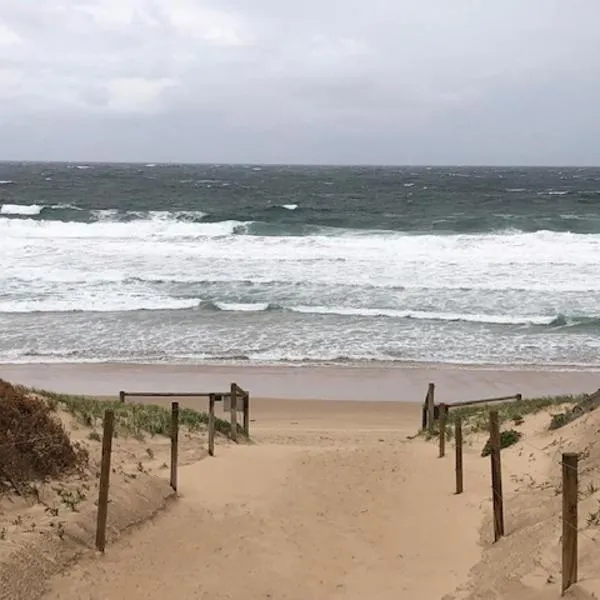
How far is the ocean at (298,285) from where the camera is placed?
891 inches

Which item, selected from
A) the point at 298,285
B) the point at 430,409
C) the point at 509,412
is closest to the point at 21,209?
the point at 298,285

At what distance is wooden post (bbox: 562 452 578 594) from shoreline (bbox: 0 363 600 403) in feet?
39.9

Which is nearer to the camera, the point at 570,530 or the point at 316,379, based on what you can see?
the point at 570,530

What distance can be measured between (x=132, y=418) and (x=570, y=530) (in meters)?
8.01

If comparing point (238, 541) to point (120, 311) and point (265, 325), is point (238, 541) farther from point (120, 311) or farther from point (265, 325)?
point (120, 311)

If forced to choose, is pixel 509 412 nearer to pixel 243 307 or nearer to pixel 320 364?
pixel 320 364

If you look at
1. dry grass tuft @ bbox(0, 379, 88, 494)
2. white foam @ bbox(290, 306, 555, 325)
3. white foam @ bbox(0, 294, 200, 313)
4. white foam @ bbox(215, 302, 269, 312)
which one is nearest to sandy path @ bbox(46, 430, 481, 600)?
dry grass tuft @ bbox(0, 379, 88, 494)

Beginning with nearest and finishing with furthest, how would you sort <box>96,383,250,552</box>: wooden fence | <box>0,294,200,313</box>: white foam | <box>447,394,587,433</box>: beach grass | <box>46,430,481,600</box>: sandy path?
<box>46,430,481,600</box>: sandy path < <box>96,383,250,552</box>: wooden fence < <box>447,394,587,433</box>: beach grass < <box>0,294,200,313</box>: white foam

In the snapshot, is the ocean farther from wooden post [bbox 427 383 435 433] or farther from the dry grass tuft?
the dry grass tuft

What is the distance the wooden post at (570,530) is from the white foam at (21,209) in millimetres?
53912

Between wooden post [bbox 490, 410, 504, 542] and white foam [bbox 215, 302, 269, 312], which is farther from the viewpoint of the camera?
white foam [bbox 215, 302, 269, 312]

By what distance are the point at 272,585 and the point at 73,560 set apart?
6.07 feet

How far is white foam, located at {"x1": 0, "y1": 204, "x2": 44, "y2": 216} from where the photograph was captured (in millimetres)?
55750

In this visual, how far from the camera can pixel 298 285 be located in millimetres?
31641
